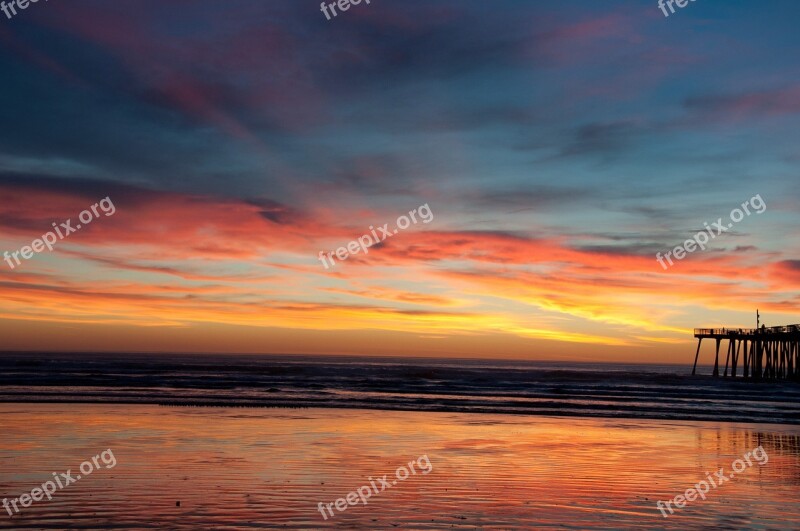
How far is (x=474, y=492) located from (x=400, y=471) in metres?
2.84

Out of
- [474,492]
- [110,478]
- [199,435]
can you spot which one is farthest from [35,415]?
[474,492]

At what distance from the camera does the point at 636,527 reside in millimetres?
12398

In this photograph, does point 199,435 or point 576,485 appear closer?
point 576,485

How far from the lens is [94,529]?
1148cm

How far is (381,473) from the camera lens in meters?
17.2

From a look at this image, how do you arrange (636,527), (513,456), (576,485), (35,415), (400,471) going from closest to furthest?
1. (636,527)
2. (576,485)
3. (400,471)
4. (513,456)
5. (35,415)

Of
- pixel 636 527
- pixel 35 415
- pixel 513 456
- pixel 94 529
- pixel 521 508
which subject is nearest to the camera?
pixel 94 529

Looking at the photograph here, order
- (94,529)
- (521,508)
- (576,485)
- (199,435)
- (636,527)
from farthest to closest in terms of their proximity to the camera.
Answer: (199,435) < (576,485) < (521,508) < (636,527) < (94,529)

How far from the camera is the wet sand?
41.8ft

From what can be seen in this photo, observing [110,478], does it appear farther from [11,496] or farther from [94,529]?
[94,529]

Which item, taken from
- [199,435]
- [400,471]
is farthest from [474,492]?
[199,435]

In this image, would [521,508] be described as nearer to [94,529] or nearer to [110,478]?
[94,529]

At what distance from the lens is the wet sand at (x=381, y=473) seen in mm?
12734

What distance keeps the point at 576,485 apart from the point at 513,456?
173 inches
